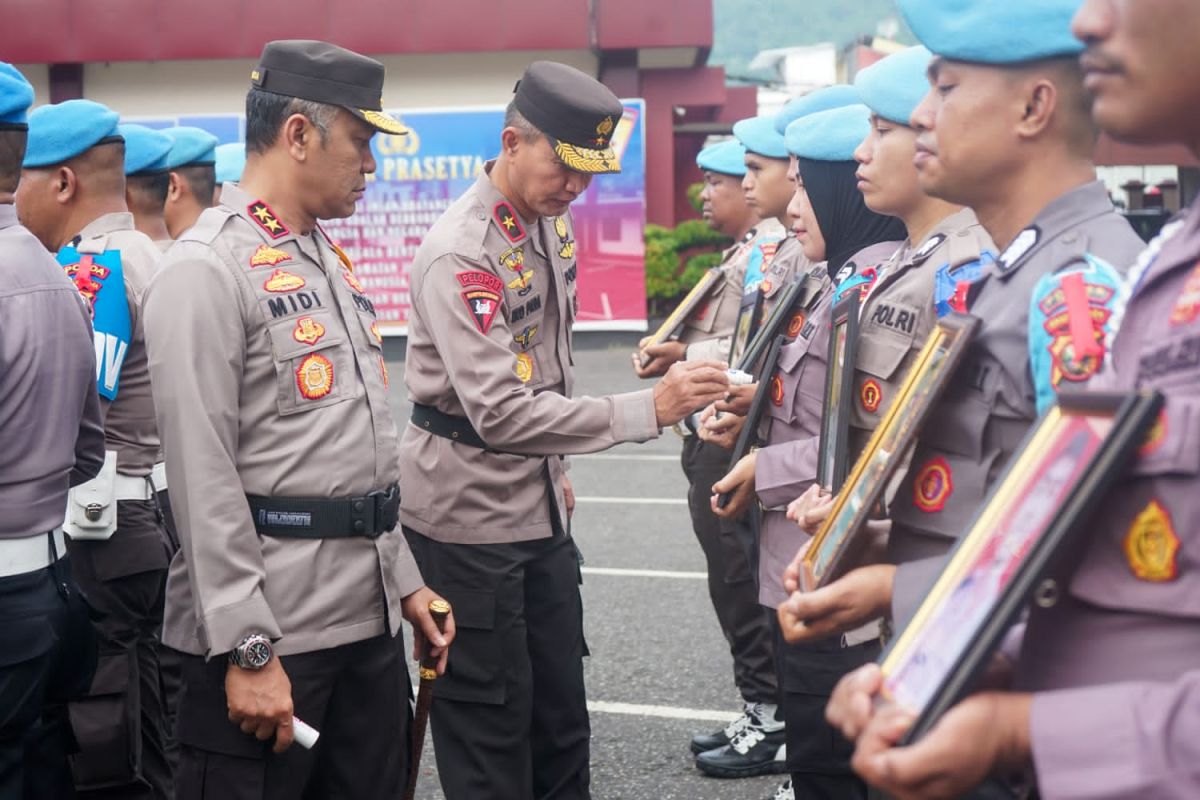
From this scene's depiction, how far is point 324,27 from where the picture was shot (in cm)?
1766

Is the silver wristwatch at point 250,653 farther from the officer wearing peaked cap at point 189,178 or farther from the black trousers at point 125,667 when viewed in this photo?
the officer wearing peaked cap at point 189,178

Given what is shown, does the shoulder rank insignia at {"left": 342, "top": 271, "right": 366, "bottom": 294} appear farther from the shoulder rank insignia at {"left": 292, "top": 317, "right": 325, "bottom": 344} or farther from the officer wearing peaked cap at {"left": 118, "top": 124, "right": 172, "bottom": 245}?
the officer wearing peaked cap at {"left": 118, "top": 124, "right": 172, "bottom": 245}

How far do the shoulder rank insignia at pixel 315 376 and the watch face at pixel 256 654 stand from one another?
522mm

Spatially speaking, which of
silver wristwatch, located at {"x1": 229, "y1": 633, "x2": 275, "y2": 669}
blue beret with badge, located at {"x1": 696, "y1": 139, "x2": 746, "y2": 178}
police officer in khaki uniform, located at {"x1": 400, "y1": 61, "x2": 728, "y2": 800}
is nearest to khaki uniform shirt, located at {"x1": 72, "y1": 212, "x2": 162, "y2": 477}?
police officer in khaki uniform, located at {"x1": 400, "y1": 61, "x2": 728, "y2": 800}

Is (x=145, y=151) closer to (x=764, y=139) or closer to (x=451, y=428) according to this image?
(x=451, y=428)

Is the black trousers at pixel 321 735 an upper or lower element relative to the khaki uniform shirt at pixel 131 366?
lower

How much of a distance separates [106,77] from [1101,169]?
24.8 metres

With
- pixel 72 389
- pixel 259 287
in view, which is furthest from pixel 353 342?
pixel 72 389

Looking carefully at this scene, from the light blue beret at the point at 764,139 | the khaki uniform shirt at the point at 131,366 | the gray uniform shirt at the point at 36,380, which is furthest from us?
the light blue beret at the point at 764,139

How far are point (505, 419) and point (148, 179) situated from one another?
2207mm

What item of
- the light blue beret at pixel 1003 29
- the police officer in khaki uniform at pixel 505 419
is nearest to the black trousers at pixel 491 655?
the police officer in khaki uniform at pixel 505 419

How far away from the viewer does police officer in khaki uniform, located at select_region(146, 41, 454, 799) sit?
2633 millimetres

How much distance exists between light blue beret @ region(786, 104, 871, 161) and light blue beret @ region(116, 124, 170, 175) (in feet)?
7.91

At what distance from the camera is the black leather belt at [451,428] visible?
12.1 feet
